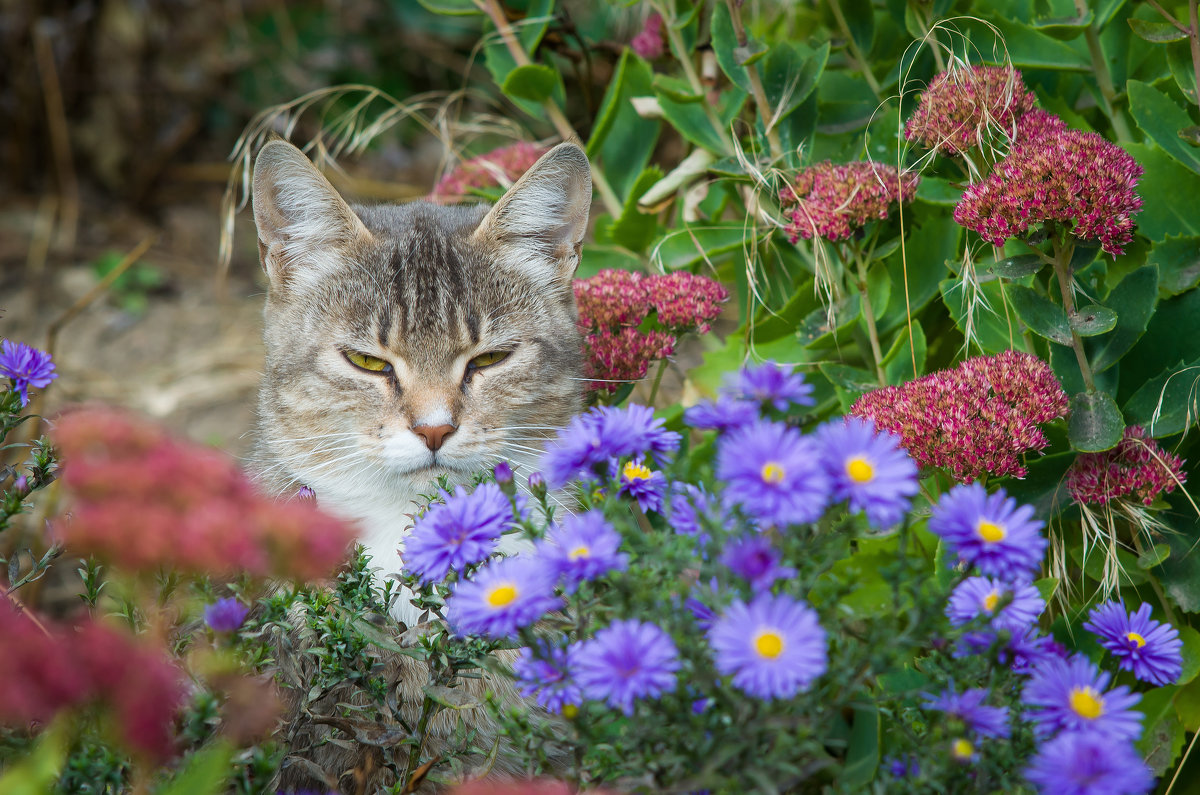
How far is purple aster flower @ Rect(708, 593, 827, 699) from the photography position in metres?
0.82

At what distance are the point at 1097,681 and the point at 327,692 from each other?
0.94 m

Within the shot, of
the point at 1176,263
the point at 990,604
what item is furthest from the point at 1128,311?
the point at 990,604

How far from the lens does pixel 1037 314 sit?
146cm

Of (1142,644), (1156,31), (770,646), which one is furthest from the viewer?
(1156,31)

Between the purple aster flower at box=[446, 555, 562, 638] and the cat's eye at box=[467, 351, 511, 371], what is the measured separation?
0.95 m

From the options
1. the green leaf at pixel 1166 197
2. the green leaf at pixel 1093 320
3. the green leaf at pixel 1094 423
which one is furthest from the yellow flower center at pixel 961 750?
the green leaf at pixel 1166 197

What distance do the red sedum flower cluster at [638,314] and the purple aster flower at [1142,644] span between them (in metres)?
0.87

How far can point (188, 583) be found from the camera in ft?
3.97

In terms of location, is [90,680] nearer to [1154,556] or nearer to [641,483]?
[641,483]

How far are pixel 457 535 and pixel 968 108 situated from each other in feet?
3.48

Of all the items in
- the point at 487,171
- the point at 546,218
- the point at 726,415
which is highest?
the point at 726,415

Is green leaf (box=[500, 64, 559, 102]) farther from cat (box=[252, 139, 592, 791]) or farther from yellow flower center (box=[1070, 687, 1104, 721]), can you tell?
yellow flower center (box=[1070, 687, 1104, 721])

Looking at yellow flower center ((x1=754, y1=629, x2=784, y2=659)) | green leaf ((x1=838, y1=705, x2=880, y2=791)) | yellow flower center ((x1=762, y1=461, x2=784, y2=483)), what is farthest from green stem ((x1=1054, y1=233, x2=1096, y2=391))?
yellow flower center ((x1=754, y1=629, x2=784, y2=659))

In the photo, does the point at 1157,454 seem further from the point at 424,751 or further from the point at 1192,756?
the point at 424,751
